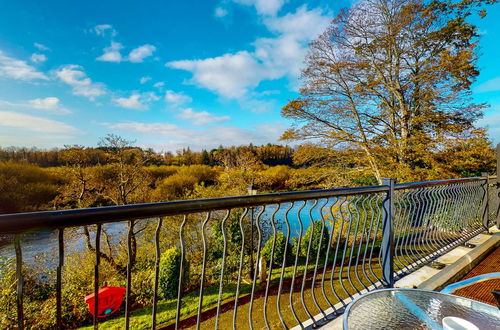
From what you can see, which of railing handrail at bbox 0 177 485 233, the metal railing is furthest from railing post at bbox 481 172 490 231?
railing handrail at bbox 0 177 485 233

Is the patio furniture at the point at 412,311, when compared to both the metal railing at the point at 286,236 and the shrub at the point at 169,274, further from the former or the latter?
the shrub at the point at 169,274

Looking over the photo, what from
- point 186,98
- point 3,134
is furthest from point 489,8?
point 3,134

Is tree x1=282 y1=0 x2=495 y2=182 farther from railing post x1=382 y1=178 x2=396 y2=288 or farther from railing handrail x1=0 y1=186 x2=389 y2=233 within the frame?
railing handrail x1=0 y1=186 x2=389 y2=233

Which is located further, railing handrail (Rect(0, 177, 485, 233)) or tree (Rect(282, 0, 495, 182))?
tree (Rect(282, 0, 495, 182))

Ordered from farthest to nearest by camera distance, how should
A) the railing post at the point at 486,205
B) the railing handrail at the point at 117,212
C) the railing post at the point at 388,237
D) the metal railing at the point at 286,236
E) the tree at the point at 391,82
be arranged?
the tree at the point at 391,82 → the railing post at the point at 486,205 → the railing post at the point at 388,237 → the metal railing at the point at 286,236 → the railing handrail at the point at 117,212

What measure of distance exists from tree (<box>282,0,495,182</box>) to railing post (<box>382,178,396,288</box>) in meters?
7.34

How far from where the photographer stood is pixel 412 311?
1133 millimetres

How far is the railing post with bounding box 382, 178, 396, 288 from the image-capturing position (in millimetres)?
2338

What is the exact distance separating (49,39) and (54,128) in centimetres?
615

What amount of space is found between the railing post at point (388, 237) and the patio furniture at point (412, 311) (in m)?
1.19

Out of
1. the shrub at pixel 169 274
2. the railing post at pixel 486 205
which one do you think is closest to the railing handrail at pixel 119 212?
the railing post at pixel 486 205

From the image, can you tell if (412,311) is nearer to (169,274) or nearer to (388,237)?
(388,237)

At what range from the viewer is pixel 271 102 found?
20969 millimetres

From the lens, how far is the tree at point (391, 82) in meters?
8.54
